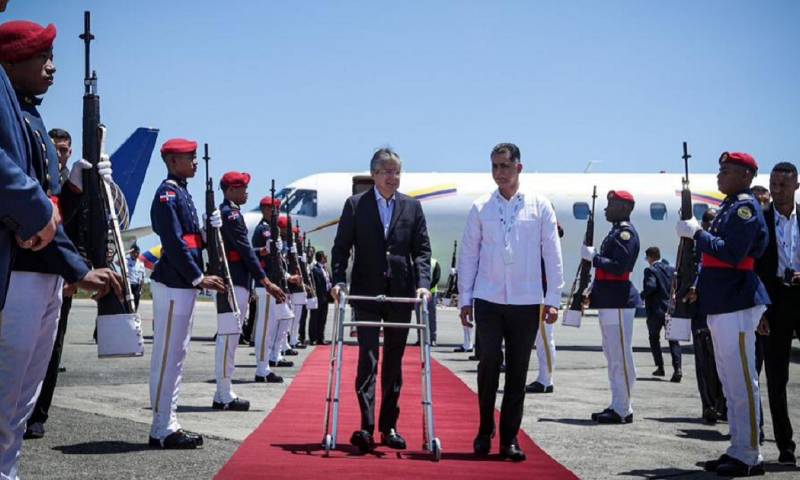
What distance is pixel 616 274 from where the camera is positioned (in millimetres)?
9703

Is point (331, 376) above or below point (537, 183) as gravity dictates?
below

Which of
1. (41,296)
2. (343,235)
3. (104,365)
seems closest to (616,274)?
(343,235)

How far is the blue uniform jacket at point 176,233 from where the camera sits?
721cm

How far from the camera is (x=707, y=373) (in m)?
9.58

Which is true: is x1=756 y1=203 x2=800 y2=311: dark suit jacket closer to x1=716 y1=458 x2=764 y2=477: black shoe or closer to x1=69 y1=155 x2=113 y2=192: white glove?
x1=716 y1=458 x2=764 y2=477: black shoe

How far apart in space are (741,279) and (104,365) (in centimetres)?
967

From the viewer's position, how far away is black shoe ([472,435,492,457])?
7.04 meters

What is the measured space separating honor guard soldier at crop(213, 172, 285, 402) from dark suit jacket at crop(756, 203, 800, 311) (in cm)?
440

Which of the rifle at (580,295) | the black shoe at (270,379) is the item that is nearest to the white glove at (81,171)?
the rifle at (580,295)

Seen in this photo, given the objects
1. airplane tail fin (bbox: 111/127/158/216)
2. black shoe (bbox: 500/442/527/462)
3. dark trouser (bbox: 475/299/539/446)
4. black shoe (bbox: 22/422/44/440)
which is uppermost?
airplane tail fin (bbox: 111/127/158/216)

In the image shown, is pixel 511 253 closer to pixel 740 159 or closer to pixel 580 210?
pixel 740 159

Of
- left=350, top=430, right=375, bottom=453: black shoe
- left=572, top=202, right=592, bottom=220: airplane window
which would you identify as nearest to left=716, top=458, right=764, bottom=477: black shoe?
left=350, top=430, right=375, bottom=453: black shoe

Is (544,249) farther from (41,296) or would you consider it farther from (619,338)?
(41,296)

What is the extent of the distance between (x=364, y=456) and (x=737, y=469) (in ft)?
8.04
